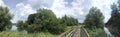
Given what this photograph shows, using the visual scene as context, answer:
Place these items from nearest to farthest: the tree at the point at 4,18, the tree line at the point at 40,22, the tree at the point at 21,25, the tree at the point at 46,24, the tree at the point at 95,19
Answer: the tree at the point at 46,24 < the tree line at the point at 40,22 < the tree at the point at 4,18 < the tree at the point at 21,25 < the tree at the point at 95,19

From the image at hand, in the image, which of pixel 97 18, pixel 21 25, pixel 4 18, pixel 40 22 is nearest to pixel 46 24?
pixel 40 22

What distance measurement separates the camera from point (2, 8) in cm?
4234

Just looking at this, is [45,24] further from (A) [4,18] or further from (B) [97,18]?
(B) [97,18]

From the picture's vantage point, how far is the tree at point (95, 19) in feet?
225

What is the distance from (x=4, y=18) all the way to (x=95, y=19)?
1325 inches

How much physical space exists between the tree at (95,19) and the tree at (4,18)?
30.0 metres

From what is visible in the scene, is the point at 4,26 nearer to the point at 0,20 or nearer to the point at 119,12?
the point at 0,20

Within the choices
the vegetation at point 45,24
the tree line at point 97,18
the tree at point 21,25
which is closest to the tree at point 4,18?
the tree at point 21,25

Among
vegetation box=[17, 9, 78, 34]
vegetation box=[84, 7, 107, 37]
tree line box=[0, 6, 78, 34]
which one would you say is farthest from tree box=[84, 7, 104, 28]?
vegetation box=[17, 9, 78, 34]

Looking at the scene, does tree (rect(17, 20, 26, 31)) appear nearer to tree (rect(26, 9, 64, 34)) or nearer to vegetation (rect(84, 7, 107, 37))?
tree (rect(26, 9, 64, 34))

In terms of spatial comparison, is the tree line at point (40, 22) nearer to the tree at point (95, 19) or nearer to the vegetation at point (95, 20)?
the vegetation at point (95, 20)

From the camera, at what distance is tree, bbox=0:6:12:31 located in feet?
136

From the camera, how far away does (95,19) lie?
69.5 meters

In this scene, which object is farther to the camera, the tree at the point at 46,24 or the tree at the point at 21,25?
the tree at the point at 21,25
